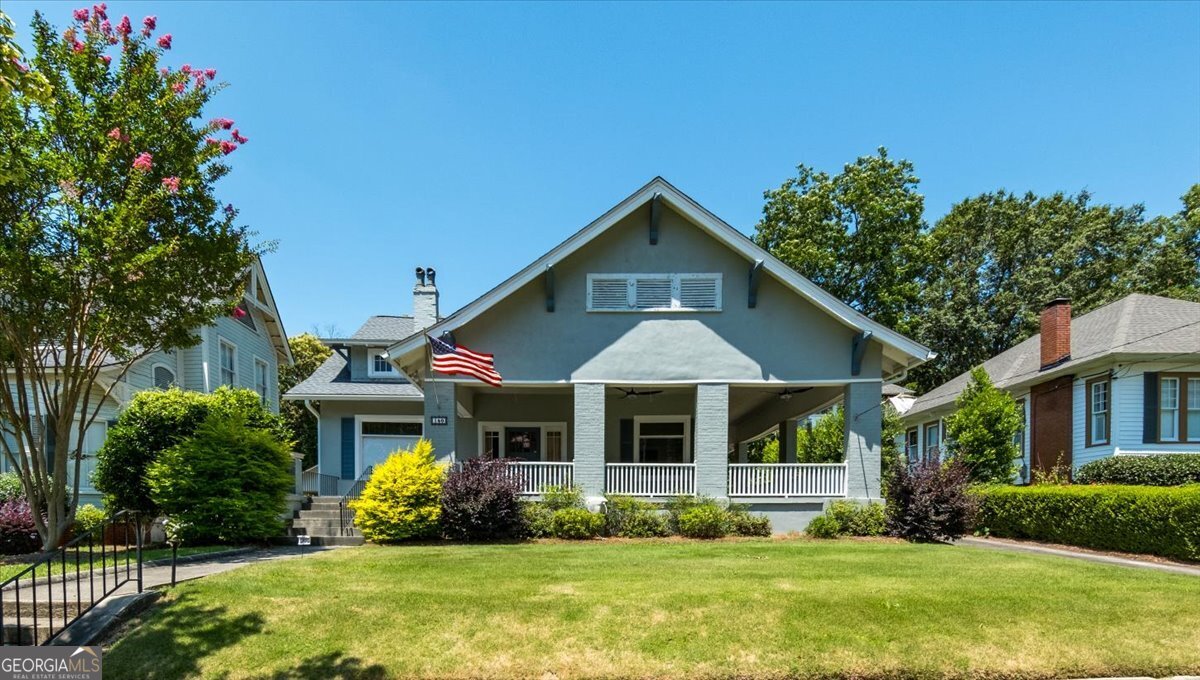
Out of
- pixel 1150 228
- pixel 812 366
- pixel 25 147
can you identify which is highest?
pixel 1150 228

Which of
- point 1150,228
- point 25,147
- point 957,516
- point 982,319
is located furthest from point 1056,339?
point 25,147

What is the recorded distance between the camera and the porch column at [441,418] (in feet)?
43.1

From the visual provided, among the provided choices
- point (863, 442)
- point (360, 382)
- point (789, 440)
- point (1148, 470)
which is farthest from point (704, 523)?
point (360, 382)

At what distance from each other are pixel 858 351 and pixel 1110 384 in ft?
30.8

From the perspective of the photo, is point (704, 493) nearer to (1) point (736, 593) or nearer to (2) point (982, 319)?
(1) point (736, 593)

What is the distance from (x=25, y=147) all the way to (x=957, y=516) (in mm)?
17621

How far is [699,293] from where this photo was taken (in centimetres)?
1365

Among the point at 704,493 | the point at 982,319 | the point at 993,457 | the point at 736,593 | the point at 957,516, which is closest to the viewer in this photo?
the point at 736,593

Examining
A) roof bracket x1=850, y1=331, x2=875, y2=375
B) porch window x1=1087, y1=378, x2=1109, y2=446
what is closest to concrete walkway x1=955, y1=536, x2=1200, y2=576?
roof bracket x1=850, y1=331, x2=875, y2=375

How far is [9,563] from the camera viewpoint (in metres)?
9.75

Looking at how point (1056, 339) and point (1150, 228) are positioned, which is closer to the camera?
point (1056, 339)

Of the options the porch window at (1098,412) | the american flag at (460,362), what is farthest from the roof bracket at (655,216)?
the porch window at (1098,412)

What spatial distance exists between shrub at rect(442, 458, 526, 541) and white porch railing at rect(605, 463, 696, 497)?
97.9 inches

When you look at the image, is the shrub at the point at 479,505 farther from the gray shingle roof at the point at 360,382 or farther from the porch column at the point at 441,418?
the gray shingle roof at the point at 360,382
